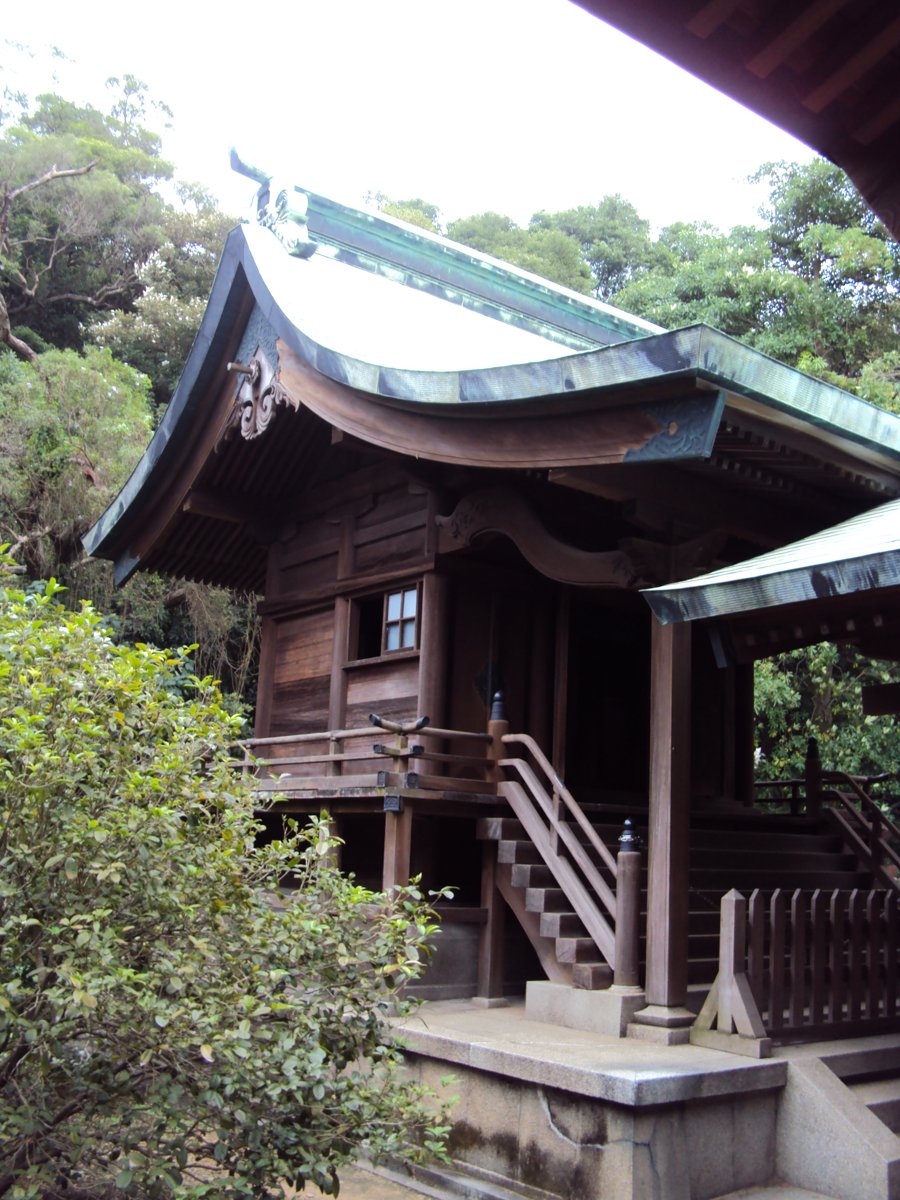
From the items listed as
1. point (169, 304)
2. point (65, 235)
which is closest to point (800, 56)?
point (169, 304)

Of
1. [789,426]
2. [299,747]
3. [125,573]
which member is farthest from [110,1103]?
[125,573]

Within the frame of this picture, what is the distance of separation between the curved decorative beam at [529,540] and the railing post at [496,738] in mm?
1028

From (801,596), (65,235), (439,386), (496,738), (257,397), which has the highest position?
(65,235)

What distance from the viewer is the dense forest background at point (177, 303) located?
16500 millimetres

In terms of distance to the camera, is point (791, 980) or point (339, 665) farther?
point (339, 665)

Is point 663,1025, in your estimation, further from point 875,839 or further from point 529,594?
point 875,839

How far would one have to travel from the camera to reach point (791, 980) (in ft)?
20.3

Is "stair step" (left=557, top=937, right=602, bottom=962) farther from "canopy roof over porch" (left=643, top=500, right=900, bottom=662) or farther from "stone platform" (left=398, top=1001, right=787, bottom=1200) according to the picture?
"canopy roof over porch" (left=643, top=500, right=900, bottom=662)

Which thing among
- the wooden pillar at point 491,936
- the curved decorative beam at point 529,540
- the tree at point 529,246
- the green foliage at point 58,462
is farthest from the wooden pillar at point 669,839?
the tree at point 529,246

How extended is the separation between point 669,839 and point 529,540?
7.49 ft

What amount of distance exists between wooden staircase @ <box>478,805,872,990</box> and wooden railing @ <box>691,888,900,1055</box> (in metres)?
0.71

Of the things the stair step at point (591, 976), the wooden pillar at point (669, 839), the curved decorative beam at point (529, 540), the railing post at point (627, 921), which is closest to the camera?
the wooden pillar at point (669, 839)

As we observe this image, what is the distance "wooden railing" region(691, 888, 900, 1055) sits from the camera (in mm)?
5902

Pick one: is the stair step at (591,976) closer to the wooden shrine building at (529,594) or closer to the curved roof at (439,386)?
the wooden shrine building at (529,594)
